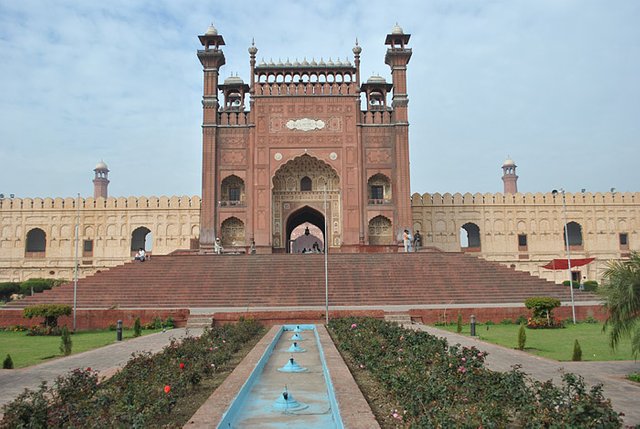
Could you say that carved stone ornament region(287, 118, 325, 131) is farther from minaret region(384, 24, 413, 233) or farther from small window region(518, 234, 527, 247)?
small window region(518, 234, 527, 247)

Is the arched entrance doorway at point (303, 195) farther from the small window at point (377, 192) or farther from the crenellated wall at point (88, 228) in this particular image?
the crenellated wall at point (88, 228)

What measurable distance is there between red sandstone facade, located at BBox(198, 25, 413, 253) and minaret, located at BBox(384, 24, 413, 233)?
0.05 meters

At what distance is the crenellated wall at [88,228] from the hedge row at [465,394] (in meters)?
28.7

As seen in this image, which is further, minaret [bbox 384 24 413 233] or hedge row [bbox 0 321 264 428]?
minaret [bbox 384 24 413 233]

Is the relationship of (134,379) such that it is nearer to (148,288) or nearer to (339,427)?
(339,427)

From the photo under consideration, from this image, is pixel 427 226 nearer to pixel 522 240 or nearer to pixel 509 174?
pixel 522 240

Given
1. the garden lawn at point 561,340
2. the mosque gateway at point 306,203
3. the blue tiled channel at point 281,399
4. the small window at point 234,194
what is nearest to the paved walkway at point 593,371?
the garden lawn at point 561,340

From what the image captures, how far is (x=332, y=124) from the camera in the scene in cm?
3081

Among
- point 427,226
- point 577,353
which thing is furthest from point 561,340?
point 427,226

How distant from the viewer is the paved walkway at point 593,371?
615cm

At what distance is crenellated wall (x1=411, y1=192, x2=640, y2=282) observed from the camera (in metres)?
35.3

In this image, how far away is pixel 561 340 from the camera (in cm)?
1204

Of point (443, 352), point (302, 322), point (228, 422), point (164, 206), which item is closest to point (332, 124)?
point (164, 206)

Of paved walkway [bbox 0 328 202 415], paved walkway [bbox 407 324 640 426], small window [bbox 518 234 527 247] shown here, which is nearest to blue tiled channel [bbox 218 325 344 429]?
paved walkway [bbox 0 328 202 415]
